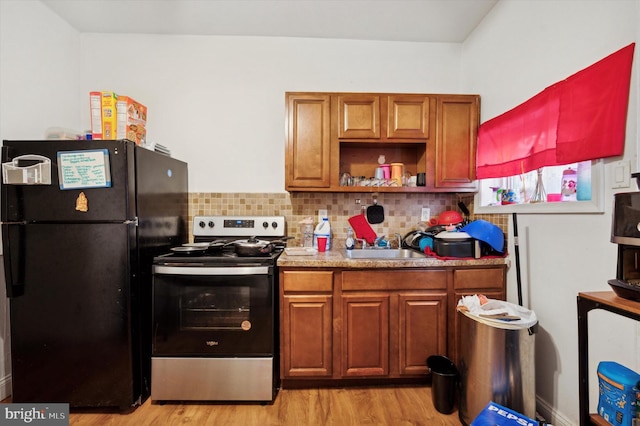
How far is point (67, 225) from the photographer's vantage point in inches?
63.3

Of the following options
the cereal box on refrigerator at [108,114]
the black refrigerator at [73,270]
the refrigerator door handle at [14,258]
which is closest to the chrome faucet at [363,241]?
the black refrigerator at [73,270]

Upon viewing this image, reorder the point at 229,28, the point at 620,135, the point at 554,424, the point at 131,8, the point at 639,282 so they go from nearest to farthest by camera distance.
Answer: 1. the point at 639,282
2. the point at 620,135
3. the point at 554,424
4. the point at 131,8
5. the point at 229,28

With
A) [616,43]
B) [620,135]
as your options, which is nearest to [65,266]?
[620,135]

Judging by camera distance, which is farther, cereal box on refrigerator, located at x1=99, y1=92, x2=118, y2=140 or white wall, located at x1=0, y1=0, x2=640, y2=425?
cereal box on refrigerator, located at x1=99, y1=92, x2=118, y2=140

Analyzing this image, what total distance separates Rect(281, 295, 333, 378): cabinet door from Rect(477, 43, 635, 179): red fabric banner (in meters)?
1.56

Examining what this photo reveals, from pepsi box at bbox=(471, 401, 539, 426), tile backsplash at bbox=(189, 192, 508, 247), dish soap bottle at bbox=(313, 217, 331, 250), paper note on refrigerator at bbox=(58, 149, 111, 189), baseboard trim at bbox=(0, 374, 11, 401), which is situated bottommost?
baseboard trim at bbox=(0, 374, 11, 401)

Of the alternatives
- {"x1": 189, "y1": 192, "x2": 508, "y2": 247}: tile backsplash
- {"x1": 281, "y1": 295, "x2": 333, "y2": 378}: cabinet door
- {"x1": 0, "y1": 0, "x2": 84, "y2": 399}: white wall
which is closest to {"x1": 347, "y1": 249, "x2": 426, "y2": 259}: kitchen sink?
{"x1": 189, "y1": 192, "x2": 508, "y2": 247}: tile backsplash

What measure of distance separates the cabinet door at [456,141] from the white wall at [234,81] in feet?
1.57

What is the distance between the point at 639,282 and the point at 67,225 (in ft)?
8.65

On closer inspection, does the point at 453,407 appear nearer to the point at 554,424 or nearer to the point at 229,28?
the point at 554,424

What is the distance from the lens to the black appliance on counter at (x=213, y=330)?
172 centimetres

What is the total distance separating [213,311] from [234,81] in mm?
1917

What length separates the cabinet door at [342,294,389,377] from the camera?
6.02ft

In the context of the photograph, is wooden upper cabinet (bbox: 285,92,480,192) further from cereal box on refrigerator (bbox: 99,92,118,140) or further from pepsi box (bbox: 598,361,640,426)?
pepsi box (bbox: 598,361,640,426)
